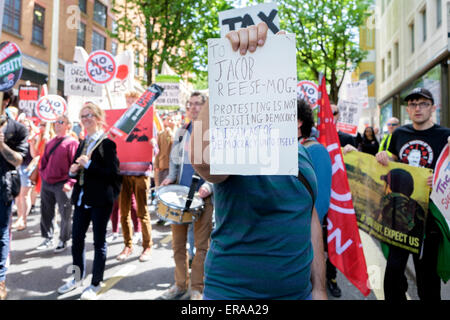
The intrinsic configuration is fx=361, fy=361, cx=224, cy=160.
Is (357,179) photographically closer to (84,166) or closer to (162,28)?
(84,166)

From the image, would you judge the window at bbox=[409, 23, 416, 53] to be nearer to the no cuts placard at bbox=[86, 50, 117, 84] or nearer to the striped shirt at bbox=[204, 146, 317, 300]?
the no cuts placard at bbox=[86, 50, 117, 84]

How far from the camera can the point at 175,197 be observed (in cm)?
371

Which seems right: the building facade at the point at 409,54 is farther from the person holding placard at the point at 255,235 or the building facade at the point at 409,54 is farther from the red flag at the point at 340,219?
the person holding placard at the point at 255,235

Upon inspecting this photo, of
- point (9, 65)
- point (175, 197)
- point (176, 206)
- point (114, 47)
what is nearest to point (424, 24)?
point (175, 197)

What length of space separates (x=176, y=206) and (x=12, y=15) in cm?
1809

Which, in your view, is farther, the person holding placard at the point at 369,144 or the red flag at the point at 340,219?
the person holding placard at the point at 369,144

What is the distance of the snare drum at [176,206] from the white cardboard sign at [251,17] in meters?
→ 2.01

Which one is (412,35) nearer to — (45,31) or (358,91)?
(358,91)

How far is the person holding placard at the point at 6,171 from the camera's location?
3.68 m

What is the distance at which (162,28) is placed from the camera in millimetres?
17078

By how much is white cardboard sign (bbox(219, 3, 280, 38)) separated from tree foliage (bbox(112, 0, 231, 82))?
15.9 meters

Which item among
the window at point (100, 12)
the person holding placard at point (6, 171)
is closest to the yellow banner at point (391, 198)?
the person holding placard at point (6, 171)

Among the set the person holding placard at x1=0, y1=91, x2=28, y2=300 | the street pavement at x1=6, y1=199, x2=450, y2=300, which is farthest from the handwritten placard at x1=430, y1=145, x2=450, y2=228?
the person holding placard at x1=0, y1=91, x2=28, y2=300

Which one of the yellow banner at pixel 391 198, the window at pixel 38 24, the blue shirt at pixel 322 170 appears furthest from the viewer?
the window at pixel 38 24
